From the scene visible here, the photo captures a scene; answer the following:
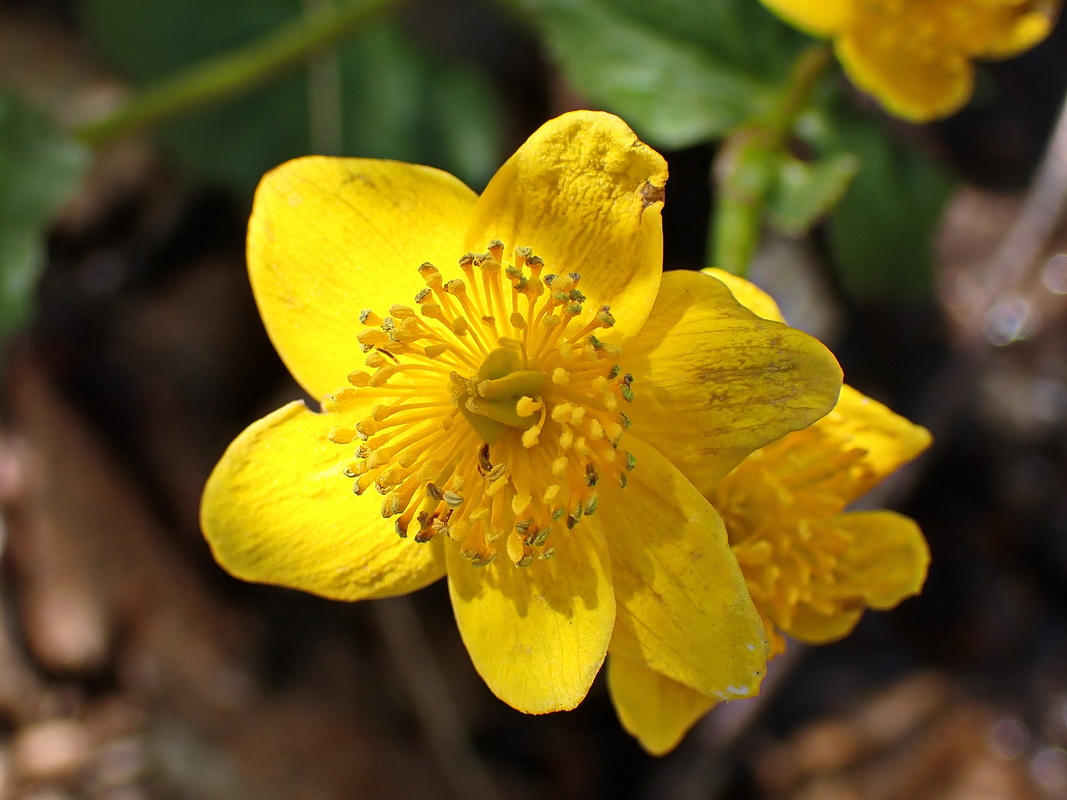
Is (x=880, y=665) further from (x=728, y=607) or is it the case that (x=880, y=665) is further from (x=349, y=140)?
(x=349, y=140)

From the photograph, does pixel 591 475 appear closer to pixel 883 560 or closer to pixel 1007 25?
pixel 883 560

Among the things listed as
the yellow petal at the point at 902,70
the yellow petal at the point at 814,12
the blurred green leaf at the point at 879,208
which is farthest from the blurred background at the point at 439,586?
the yellow petal at the point at 814,12

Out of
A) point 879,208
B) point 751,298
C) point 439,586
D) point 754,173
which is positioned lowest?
point 439,586

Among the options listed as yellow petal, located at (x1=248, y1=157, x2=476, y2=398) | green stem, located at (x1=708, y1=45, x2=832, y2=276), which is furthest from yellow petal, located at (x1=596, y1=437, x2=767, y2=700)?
green stem, located at (x1=708, y1=45, x2=832, y2=276)

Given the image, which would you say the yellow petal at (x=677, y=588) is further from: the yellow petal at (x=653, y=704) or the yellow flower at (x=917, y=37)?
the yellow flower at (x=917, y=37)

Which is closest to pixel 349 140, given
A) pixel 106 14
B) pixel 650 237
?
pixel 106 14

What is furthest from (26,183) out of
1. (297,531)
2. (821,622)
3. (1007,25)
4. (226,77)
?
(1007,25)

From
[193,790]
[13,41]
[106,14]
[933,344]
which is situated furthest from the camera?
[13,41]

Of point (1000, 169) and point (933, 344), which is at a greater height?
point (1000, 169)
